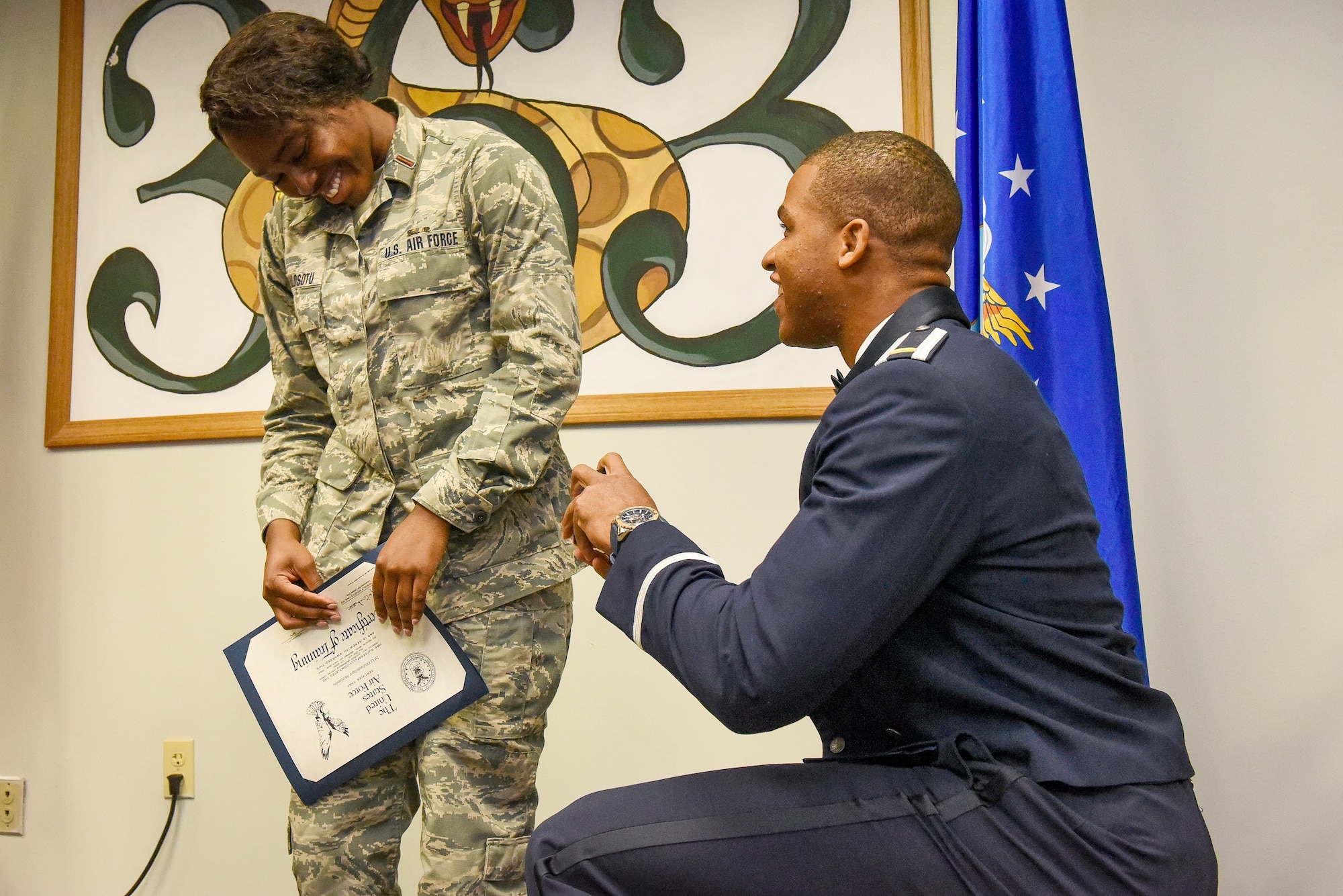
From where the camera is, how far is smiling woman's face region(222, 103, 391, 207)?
125cm

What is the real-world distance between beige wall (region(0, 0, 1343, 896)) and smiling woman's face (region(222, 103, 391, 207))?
88 centimetres

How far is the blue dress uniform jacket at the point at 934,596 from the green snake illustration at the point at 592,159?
1.18m

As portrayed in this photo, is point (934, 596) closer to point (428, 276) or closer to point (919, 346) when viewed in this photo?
point (919, 346)

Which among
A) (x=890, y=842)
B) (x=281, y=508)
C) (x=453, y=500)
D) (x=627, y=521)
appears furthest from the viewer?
(x=281, y=508)

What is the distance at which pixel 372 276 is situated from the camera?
1296mm

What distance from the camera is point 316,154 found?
1.27 m

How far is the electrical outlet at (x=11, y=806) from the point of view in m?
2.29

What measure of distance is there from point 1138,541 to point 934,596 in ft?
4.22

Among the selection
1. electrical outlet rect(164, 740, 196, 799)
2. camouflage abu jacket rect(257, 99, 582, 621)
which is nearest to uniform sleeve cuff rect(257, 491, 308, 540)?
camouflage abu jacket rect(257, 99, 582, 621)

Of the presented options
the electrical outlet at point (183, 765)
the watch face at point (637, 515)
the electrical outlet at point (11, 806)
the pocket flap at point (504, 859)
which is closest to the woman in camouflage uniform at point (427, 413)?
the pocket flap at point (504, 859)

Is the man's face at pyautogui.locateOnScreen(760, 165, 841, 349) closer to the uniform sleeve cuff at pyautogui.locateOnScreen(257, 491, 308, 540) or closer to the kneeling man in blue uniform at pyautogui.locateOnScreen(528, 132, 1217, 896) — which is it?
the kneeling man in blue uniform at pyautogui.locateOnScreen(528, 132, 1217, 896)

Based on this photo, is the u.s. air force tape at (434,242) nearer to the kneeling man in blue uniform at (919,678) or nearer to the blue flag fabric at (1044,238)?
the kneeling man in blue uniform at (919,678)

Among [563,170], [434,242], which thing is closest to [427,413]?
[434,242]

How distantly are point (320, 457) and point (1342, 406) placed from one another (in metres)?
1.87
